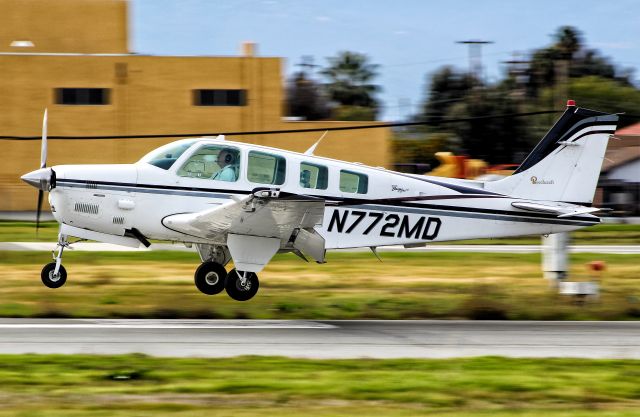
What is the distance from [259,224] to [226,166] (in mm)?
1142

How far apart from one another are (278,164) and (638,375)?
613 centimetres

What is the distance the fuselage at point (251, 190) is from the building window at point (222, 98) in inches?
1035

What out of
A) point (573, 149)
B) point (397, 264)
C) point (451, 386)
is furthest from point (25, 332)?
point (397, 264)

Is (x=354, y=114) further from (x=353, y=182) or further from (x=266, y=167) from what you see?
(x=266, y=167)

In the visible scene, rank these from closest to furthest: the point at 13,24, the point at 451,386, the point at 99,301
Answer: the point at 451,386
the point at 99,301
the point at 13,24

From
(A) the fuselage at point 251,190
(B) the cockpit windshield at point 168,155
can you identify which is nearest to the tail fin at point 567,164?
(A) the fuselage at point 251,190

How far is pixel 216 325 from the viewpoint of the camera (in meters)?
13.4

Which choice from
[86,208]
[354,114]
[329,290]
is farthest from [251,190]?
[354,114]

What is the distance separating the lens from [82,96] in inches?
1572

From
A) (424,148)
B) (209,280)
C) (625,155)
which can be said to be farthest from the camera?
(424,148)

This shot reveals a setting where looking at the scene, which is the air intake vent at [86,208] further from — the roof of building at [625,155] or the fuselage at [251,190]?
the roof of building at [625,155]

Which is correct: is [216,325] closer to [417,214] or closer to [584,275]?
[417,214]

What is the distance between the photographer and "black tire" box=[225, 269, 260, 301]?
14453mm

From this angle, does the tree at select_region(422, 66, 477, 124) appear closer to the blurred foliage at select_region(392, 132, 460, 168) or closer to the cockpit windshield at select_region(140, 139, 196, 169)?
the blurred foliage at select_region(392, 132, 460, 168)
